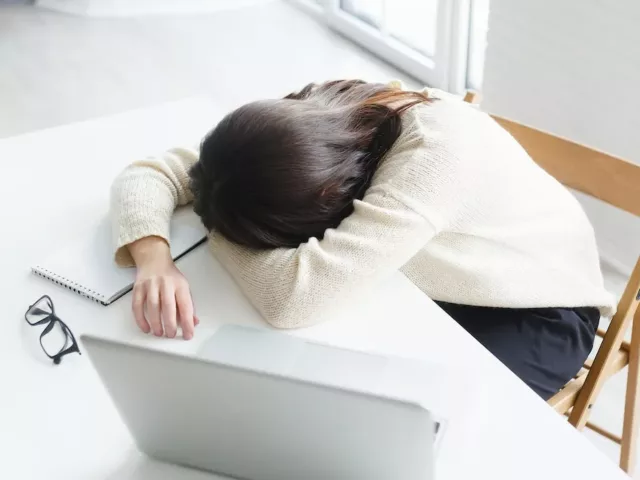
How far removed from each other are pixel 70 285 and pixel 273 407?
0.50 m

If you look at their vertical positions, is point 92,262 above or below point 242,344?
below

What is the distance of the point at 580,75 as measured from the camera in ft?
5.87

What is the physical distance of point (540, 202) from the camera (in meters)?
1.08

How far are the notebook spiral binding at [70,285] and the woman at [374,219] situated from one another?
7 cm

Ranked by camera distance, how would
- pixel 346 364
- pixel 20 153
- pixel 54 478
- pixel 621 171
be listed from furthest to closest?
pixel 20 153 → pixel 621 171 → pixel 54 478 → pixel 346 364

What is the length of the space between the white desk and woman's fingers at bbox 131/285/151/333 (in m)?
0.01

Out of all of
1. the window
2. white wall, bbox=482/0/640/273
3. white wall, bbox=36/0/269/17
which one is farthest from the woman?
white wall, bbox=36/0/269/17

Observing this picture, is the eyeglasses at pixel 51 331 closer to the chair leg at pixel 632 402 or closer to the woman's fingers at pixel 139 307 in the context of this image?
the woman's fingers at pixel 139 307

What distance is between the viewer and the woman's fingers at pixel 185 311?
30.1 inches

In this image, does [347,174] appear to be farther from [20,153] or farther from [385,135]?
[20,153]

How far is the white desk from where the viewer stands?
68 cm

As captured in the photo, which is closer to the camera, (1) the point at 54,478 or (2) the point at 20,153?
(1) the point at 54,478

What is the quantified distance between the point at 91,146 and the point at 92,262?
0.44 m

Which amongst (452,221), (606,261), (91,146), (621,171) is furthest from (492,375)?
(606,261)
